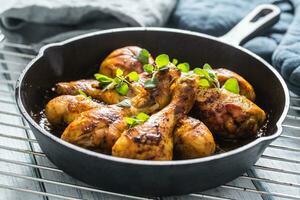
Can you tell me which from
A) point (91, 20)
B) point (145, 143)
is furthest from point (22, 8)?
point (145, 143)

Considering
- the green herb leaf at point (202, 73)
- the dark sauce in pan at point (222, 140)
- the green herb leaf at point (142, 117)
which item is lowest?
the dark sauce in pan at point (222, 140)

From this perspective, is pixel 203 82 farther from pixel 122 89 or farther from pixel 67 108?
pixel 67 108

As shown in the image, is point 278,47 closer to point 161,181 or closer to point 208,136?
point 208,136

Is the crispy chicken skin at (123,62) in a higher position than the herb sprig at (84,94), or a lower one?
higher

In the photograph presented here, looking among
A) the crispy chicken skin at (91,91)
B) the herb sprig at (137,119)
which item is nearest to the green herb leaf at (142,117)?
the herb sprig at (137,119)

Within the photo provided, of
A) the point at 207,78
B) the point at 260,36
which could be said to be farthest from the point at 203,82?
the point at 260,36

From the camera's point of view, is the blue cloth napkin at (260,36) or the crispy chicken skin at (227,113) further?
the blue cloth napkin at (260,36)

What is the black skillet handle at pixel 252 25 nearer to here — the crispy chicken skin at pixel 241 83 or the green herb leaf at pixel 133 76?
the crispy chicken skin at pixel 241 83

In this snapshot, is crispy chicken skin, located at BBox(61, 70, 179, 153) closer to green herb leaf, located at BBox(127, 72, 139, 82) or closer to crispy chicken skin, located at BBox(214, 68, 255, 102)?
green herb leaf, located at BBox(127, 72, 139, 82)
